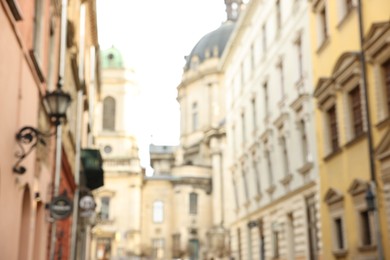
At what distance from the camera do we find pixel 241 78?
36781mm

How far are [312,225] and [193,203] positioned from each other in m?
48.2

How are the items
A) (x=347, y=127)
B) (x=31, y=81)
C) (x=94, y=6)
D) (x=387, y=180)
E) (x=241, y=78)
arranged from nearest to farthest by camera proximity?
(x=31, y=81) → (x=387, y=180) → (x=347, y=127) → (x=94, y=6) → (x=241, y=78)

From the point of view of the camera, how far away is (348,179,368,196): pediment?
1754 centimetres

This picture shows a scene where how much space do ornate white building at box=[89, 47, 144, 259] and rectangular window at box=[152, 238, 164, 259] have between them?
328 centimetres

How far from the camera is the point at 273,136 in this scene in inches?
1120

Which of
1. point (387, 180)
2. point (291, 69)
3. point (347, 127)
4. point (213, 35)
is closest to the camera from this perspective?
point (387, 180)

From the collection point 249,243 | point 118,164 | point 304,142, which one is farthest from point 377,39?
point 118,164

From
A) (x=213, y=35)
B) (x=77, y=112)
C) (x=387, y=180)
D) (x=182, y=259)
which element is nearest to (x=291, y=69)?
(x=77, y=112)

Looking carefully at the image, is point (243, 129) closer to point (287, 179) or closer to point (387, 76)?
point (287, 179)

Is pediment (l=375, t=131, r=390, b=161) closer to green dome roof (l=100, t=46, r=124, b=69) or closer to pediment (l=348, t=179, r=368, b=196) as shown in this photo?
pediment (l=348, t=179, r=368, b=196)

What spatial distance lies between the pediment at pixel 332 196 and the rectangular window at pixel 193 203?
5008 centimetres

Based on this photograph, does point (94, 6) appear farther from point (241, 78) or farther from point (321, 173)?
point (321, 173)

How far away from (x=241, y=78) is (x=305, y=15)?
1306 centimetres

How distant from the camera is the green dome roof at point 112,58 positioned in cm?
7238
